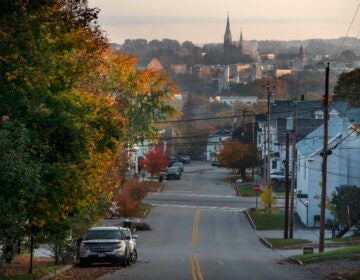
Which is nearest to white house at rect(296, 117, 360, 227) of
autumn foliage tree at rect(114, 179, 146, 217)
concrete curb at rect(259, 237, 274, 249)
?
concrete curb at rect(259, 237, 274, 249)

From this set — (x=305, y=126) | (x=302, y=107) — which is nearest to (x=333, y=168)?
(x=305, y=126)

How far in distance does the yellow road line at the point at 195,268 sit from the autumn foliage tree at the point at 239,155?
191 feet

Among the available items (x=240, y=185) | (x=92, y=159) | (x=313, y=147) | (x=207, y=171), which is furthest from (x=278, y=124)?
(x=92, y=159)

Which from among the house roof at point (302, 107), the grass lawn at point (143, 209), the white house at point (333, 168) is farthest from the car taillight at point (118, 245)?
the house roof at point (302, 107)

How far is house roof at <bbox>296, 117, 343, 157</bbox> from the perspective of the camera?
7181 cm

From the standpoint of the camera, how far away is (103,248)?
1328 inches

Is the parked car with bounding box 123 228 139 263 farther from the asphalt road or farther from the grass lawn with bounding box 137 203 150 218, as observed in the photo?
the grass lawn with bounding box 137 203 150 218

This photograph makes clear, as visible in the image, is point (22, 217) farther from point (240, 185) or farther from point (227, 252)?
point (240, 185)

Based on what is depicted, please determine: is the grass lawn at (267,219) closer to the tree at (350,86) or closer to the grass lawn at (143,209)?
the grass lawn at (143,209)

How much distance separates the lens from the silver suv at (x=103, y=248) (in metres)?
33.7

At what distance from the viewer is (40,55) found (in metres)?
22.8

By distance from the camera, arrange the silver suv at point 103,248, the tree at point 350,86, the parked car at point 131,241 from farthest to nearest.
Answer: the tree at point 350,86
the parked car at point 131,241
the silver suv at point 103,248

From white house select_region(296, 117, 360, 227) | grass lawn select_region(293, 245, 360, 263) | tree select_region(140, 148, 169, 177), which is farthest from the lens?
tree select_region(140, 148, 169, 177)

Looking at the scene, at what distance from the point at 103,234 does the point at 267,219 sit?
38.5 meters
